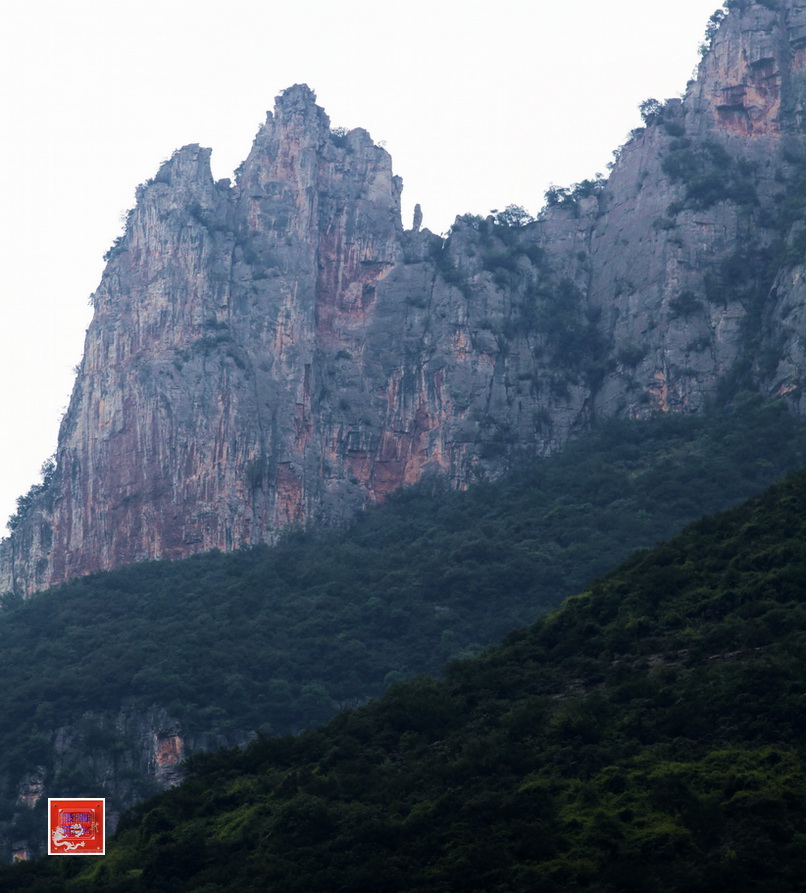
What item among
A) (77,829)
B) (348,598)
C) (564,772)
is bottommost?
(77,829)

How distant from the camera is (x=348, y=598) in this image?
80.1 m

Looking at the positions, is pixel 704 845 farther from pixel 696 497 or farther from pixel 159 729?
pixel 696 497


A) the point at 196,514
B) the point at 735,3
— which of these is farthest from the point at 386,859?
the point at 735,3

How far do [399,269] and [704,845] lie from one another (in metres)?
70.5

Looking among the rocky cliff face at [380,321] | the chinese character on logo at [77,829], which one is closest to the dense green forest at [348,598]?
the rocky cliff face at [380,321]

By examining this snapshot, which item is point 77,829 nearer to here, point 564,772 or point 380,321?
point 564,772

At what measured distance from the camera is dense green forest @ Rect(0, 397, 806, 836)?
70562 mm

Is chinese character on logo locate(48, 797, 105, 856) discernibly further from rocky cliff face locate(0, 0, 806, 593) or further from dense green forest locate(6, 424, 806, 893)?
rocky cliff face locate(0, 0, 806, 593)

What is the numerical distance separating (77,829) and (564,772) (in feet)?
46.8

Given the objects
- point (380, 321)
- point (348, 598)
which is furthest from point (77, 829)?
point (380, 321)

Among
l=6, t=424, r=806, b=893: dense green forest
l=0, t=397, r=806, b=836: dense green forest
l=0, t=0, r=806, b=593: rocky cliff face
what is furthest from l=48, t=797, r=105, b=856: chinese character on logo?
l=0, t=0, r=806, b=593: rocky cliff face

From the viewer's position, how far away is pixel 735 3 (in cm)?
9925

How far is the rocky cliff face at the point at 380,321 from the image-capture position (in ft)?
296

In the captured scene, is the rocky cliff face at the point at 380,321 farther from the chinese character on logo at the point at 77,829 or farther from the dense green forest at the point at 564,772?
the chinese character on logo at the point at 77,829
